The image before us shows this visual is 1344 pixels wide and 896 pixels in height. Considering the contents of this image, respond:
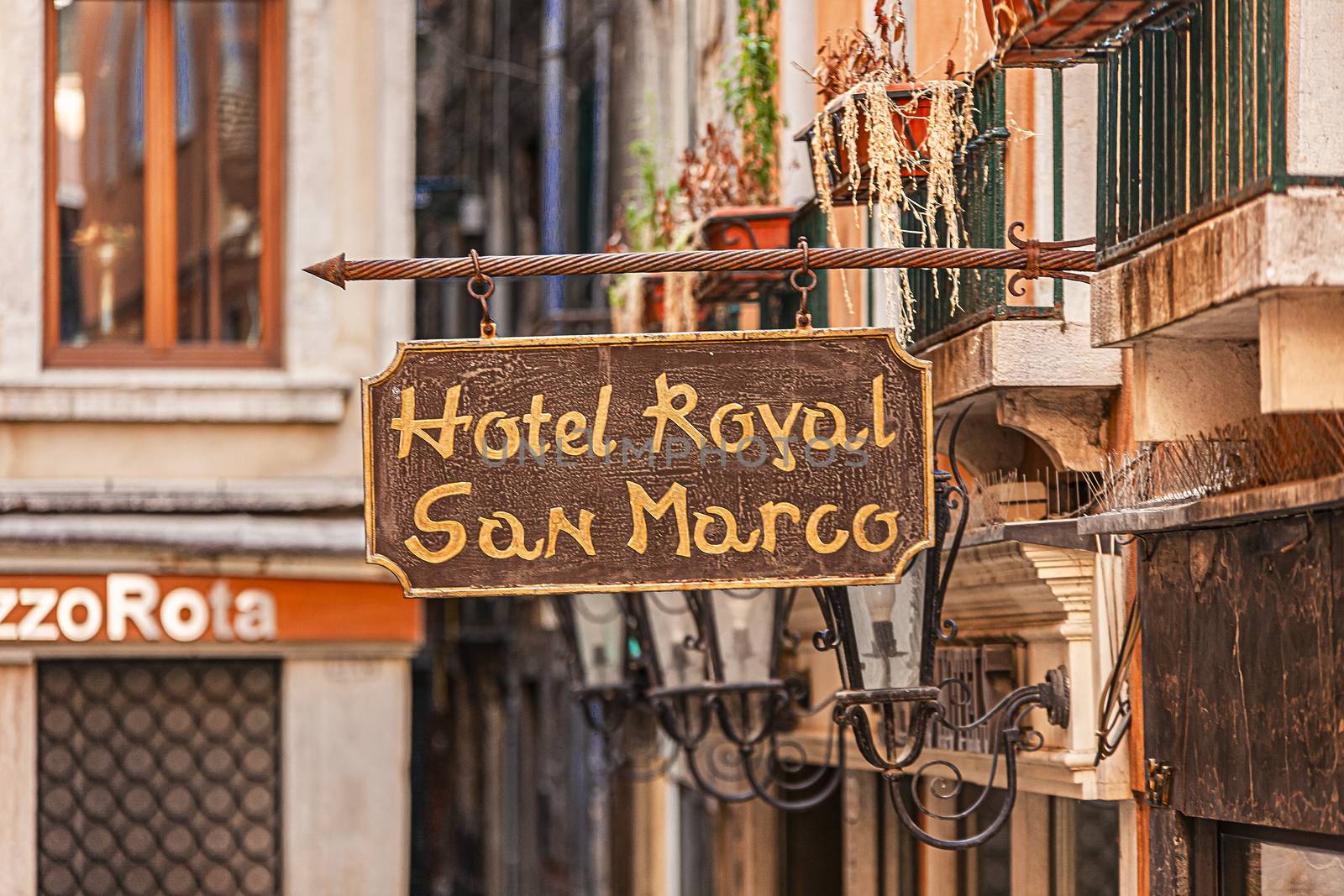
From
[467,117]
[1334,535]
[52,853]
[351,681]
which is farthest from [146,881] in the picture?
[467,117]

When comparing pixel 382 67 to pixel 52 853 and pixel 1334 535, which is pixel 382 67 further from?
pixel 1334 535

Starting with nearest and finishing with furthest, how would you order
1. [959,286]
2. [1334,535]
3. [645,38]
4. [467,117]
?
[1334,535], [959,286], [645,38], [467,117]

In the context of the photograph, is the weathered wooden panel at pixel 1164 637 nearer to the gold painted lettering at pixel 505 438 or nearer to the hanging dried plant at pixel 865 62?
the hanging dried plant at pixel 865 62

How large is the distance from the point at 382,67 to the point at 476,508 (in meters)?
5.68

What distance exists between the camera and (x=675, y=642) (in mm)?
9727

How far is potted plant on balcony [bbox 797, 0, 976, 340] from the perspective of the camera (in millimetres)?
6516

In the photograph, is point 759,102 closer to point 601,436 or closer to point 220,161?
point 220,161

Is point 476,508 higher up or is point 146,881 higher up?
point 476,508

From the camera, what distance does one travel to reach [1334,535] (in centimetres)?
498

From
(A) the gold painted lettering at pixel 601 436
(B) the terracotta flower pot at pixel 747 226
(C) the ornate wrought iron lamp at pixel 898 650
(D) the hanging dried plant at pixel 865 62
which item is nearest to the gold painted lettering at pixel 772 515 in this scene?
(A) the gold painted lettering at pixel 601 436

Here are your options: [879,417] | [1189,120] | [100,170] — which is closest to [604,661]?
[100,170]

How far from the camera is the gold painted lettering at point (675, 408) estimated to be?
560 cm

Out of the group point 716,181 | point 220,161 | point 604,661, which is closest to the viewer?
point 716,181

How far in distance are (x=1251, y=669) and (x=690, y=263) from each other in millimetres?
1718
